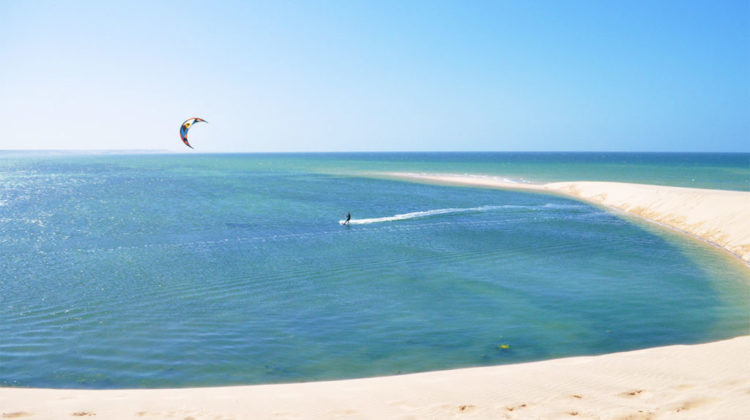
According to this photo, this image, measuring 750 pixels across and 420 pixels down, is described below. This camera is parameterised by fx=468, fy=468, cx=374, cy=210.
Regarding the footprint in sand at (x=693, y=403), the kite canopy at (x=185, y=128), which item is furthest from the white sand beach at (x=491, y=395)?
the kite canopy at (x=185, y=128)

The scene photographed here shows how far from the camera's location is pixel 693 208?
42.2 metres

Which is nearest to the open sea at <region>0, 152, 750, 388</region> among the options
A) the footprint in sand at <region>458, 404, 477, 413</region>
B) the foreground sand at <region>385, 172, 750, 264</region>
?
the foreground sand at <region>385, 172, 750, 264</region>

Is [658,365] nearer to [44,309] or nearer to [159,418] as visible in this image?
[159,418]

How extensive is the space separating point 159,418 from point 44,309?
A: 1296 cm

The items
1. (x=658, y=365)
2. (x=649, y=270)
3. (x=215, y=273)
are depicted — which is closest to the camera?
(x=658, y=365)

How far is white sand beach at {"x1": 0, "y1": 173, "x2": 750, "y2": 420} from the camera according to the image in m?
10.4

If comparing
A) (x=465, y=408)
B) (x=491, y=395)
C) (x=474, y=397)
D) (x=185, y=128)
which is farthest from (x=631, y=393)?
(x=185, y=128)

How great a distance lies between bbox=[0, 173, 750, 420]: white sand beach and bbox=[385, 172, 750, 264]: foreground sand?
2120 centimetres

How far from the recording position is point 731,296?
866 inches

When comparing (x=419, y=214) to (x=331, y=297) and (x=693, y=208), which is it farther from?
(x=331, y=297)

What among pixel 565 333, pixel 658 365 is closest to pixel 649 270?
pixel 565 333

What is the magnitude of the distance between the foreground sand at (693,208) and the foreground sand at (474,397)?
21.8 m

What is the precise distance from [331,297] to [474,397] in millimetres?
11242

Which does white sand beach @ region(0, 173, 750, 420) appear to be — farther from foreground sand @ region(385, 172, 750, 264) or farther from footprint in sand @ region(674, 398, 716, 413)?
foreground sand @ region(385, 172, 750, 264)
